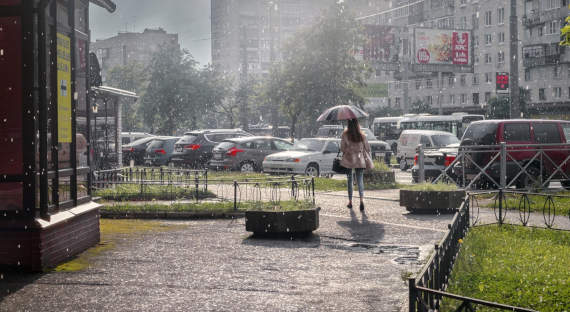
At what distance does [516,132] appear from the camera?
18.8 m

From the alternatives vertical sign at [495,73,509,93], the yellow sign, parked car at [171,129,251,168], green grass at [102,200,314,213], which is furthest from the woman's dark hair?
vertical sign at [495,73,509,93]

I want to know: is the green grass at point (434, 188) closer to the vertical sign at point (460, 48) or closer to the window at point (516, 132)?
the window at point (516, 132)

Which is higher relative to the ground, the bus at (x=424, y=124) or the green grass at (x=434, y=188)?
the bus at (x=424, y=124)

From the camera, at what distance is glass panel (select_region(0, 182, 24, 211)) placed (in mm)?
7902

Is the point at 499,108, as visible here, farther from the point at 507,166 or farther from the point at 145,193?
the point at 145,193

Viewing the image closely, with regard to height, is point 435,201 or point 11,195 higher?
point 11,195

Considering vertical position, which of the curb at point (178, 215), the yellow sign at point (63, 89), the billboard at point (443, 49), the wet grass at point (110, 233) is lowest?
the wet grass at point (110, 233)

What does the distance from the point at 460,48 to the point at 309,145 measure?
114 feet

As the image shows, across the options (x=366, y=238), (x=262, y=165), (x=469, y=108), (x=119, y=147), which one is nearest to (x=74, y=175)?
(x=366, y=238)

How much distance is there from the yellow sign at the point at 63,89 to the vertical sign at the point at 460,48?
Result: 51947 millimetres

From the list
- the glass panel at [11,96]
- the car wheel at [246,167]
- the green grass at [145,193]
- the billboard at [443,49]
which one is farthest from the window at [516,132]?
the billboard at [443,49]

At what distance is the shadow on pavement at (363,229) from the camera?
34.3ft

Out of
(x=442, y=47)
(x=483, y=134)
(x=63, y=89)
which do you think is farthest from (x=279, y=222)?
(x=442, y=47)

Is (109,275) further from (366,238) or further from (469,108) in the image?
(469,108)
